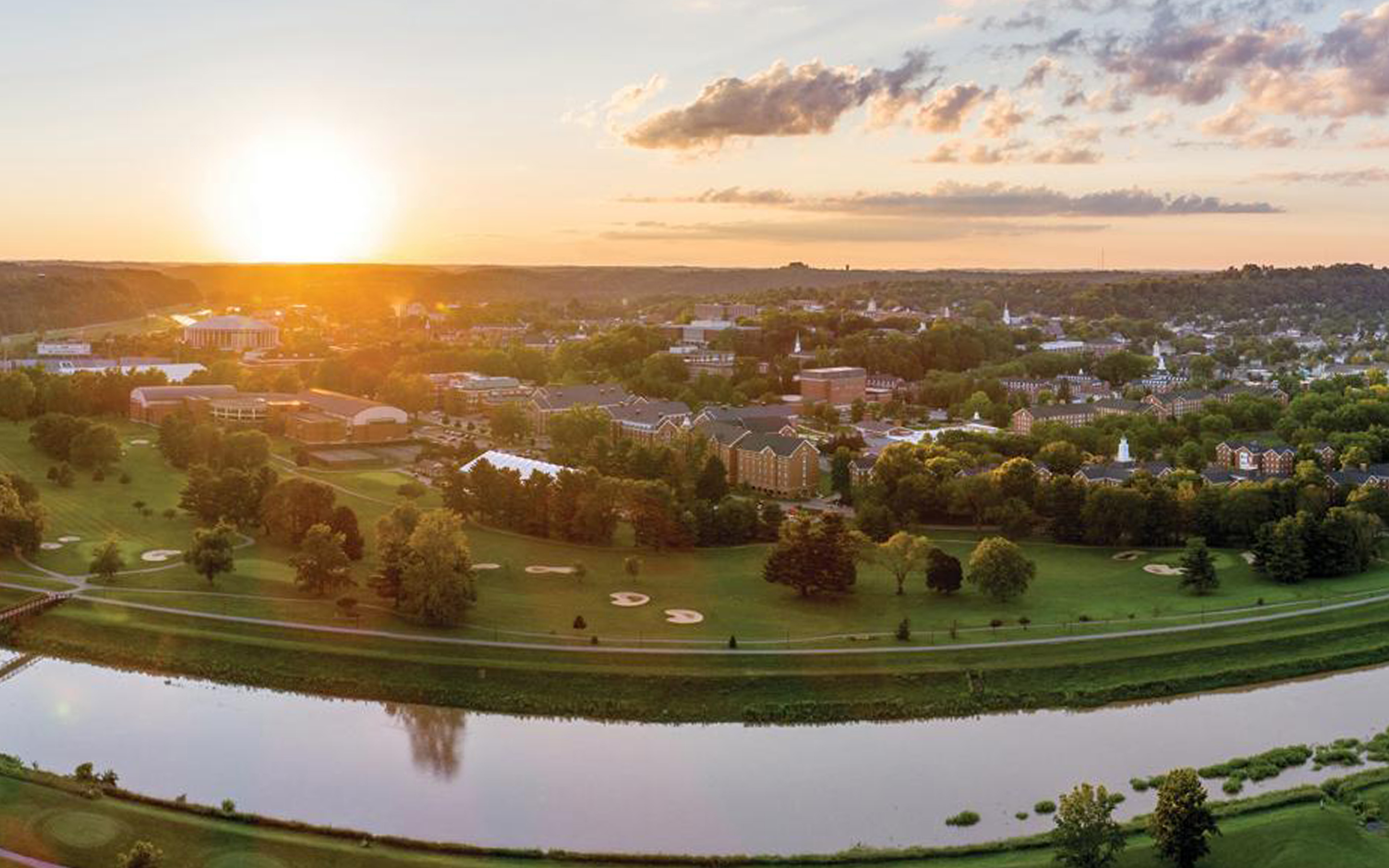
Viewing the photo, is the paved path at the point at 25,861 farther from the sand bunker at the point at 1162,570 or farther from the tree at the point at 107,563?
the sand bunker at the point at 1162,570

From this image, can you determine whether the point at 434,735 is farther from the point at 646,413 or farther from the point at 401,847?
the point at 646,413

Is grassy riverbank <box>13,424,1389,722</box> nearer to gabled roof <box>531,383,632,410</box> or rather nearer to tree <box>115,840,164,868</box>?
tree <box>115,840,164,868</box>

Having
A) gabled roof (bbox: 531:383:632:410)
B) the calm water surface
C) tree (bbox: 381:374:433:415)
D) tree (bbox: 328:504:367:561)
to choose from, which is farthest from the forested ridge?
the calm water surface

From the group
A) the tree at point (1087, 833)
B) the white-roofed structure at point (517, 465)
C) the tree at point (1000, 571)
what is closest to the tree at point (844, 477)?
the white-roofed structure at point (517, 465)

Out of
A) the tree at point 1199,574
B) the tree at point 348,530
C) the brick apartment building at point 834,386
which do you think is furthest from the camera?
the brick apartment building at point 834,386

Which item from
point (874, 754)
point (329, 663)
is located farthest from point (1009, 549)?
point (329, 663)
